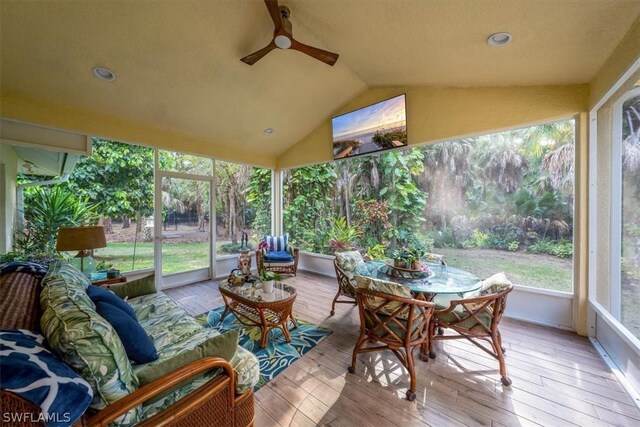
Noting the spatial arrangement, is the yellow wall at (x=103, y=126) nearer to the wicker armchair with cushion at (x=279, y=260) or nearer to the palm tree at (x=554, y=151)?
the wicker armchair with cushion at (x=279, y=260)

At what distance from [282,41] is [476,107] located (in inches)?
97.6

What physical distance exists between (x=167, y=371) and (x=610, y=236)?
3.69 meters

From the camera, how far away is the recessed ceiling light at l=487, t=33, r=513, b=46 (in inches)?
79.7

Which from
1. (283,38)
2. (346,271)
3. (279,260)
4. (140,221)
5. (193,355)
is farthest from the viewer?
(279,260)

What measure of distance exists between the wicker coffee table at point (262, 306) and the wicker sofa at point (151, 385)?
0.69 m

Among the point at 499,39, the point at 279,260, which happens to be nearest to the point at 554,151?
the point at 499,39

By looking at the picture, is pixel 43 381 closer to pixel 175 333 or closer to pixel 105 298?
pixel 105 298

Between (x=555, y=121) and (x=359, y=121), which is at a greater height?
(x=359, y=121)

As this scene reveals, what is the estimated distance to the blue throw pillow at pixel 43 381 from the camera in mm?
666

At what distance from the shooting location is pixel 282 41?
2373mm

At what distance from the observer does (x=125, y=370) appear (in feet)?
3.18

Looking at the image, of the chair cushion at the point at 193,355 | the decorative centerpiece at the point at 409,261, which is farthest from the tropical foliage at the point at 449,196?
the chair cushion at the point at 193,355

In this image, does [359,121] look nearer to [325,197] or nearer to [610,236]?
[325,197]

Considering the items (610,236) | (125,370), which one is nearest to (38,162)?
(125,370)
